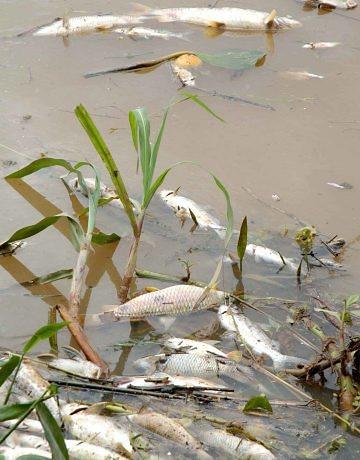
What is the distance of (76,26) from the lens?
6.98m

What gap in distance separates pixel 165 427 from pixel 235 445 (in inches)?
11.0

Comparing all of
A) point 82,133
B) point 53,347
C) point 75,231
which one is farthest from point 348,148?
point 53,347

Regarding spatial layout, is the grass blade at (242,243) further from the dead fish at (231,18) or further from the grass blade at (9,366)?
the dead fish at (231,18)

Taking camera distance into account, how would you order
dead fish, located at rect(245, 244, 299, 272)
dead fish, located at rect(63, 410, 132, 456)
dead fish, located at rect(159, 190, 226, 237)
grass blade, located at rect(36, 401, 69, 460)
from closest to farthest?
grass blade, located at rect(36, 401, 69, 460)
dead fish, located at rect(63, 410, 132, 456)
dead fish, located at rect(245, 244, 299, 272)
dead fish, located at rect(159, 190, 226, 237)

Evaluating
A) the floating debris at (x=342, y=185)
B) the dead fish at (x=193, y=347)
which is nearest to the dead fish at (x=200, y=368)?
the dead fish at (x=193, y=347)

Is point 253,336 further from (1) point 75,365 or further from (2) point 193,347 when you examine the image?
(1) point 75,365

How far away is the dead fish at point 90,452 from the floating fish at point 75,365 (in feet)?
1.36

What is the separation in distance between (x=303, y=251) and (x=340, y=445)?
1.29 meters

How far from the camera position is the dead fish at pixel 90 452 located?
3.10 meters

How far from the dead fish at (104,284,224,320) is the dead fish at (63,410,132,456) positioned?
79 cm

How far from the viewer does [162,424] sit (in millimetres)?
3260

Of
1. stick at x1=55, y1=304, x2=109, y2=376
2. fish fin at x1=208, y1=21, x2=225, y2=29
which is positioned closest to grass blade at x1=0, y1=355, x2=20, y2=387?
stick at x1=55, y1=304, x2=109, y2=376

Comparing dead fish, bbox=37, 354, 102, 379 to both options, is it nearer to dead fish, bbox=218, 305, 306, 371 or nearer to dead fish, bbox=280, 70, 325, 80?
dead fish, bbox=218, 305, 306, 371

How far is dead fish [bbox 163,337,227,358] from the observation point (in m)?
3.75
